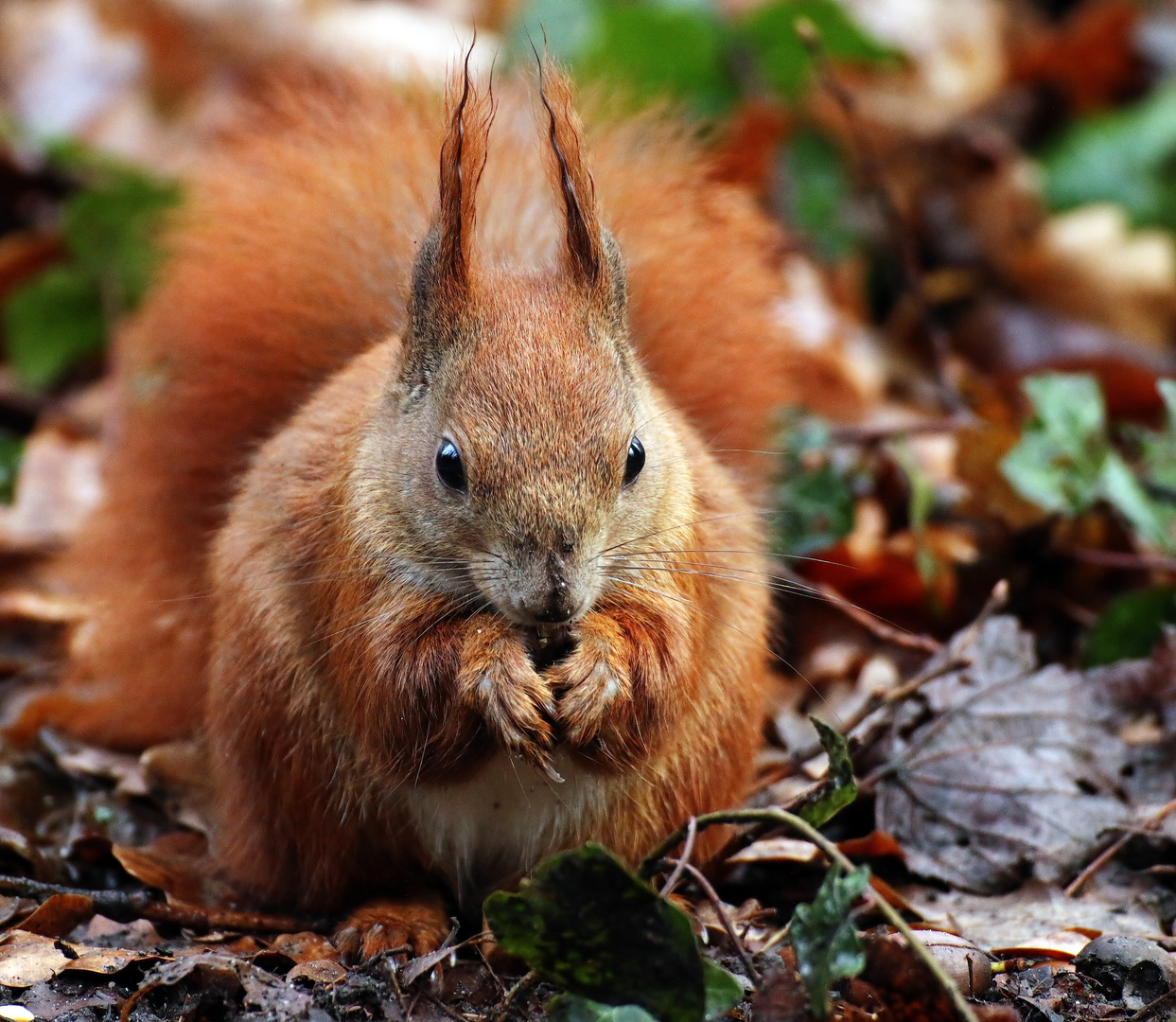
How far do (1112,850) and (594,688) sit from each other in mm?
1099

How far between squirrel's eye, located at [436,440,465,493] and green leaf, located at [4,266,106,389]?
247cm

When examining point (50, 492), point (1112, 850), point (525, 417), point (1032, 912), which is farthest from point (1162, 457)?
point (50, 492)

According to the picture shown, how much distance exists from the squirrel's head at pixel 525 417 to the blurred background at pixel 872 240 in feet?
2.86

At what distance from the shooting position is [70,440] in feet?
13.2

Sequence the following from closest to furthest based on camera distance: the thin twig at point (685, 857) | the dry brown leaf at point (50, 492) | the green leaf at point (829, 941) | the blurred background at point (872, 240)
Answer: the green leaf at point (829, 941) → the thin twig at point (685, 857) → the blurred background at point (872, 240) → the dry brown leaf at point (50, 492)

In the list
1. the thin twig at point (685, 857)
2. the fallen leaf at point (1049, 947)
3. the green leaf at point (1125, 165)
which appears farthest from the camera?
the green leaf at point (1125, 165)

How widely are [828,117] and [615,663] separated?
328 centimetres

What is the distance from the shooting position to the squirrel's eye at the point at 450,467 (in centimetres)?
206

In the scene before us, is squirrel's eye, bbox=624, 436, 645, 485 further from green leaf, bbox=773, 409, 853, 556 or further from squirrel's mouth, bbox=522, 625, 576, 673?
green leaf, bbox=773, 409, 853, 556

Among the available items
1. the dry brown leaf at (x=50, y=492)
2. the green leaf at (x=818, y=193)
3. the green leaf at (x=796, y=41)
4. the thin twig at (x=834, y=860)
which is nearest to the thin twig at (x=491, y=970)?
the thin twig at (x=834, y=860)

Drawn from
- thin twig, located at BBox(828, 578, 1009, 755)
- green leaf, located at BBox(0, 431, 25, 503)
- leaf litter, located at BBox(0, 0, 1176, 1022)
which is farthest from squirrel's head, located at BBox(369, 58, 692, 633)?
green leaf, located at BBox(0, 431, 25, 503)

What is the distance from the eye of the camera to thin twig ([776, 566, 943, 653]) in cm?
281

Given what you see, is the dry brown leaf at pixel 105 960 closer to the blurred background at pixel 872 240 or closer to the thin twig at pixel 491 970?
the thin twig at pixel 491 970

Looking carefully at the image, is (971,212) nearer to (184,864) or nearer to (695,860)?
(695,860)
